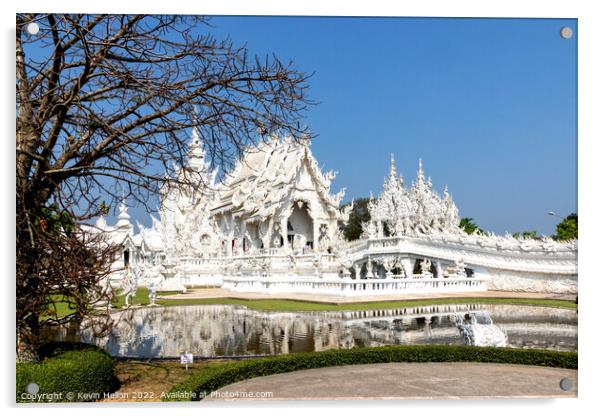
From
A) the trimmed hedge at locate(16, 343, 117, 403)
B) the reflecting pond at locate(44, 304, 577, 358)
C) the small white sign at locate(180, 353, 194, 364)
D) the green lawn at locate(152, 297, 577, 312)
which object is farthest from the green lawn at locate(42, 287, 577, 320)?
the trimmed hedge at locate(16, 343, 117, 403)

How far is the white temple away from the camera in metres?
14.5

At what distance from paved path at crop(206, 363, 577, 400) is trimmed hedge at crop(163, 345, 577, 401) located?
3.6 inches

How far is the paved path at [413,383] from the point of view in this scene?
7020 mm

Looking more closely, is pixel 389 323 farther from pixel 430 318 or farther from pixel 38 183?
pixel 38 183

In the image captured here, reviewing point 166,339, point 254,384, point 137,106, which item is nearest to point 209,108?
point 137,106

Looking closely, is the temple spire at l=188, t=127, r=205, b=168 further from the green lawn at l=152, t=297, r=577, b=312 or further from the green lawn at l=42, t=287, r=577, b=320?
the green lawn at l=152, t=297, r=577, b=312

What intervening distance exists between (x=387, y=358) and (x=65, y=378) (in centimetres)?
409

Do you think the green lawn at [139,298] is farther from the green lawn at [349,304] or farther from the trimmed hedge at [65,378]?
the trimmed hedge at [65,378]

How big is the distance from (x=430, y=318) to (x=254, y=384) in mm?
4547

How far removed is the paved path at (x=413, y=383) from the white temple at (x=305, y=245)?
2.90m

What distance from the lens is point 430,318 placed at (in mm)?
10672

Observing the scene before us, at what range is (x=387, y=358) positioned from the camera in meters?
→ 8.02

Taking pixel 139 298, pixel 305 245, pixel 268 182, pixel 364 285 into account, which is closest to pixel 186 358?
pixel 364 285

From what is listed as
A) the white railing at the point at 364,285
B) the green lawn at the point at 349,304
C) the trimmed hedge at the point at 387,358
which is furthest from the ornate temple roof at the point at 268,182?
the trimmed hedge at the point at 387,358
